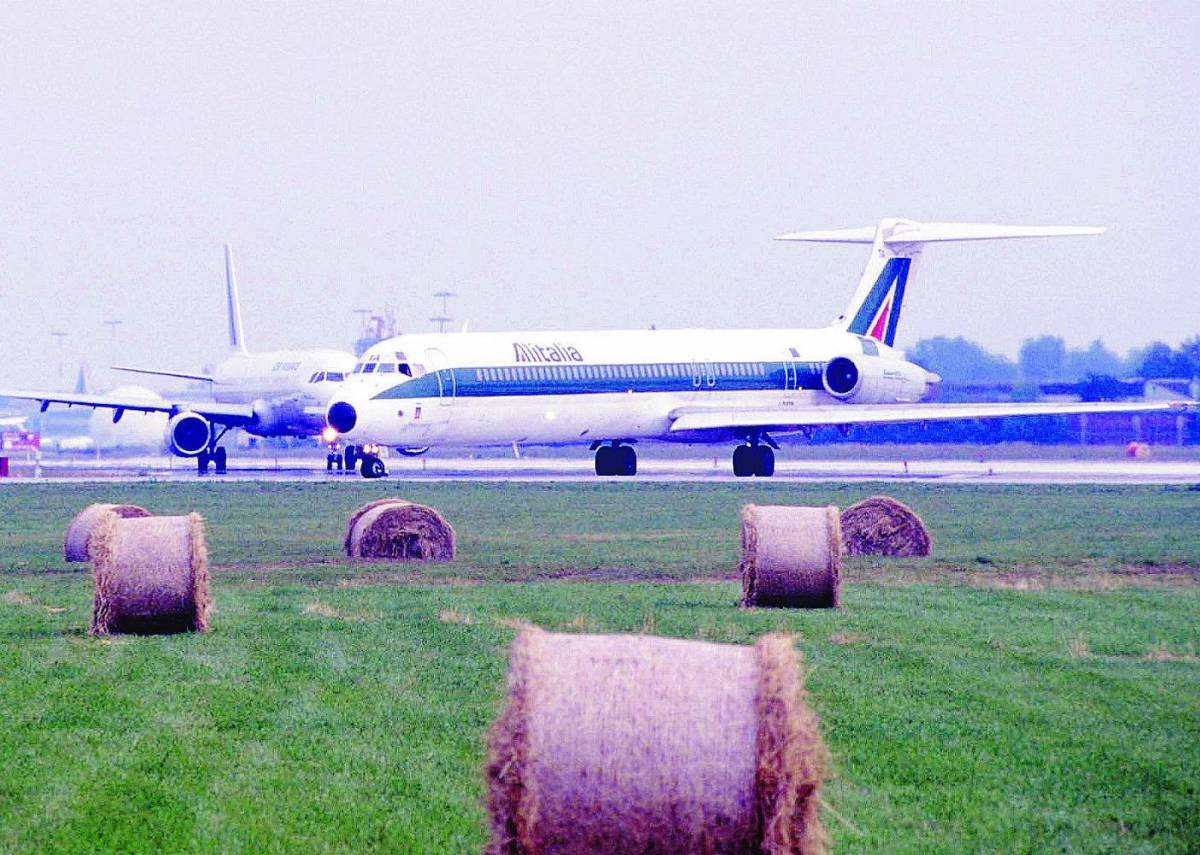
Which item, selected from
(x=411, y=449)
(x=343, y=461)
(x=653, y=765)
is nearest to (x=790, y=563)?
(x=653, y=765)

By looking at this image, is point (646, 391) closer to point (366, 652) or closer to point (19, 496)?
point (19, 496)

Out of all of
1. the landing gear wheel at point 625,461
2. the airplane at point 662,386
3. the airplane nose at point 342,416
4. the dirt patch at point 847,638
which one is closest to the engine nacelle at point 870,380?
the airplane at point 662,386

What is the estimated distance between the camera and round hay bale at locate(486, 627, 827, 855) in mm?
7332

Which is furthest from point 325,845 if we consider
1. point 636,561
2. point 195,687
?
point 636,561

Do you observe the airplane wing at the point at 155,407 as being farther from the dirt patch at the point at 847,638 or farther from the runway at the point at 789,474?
the dirt patch at the point at 847,638

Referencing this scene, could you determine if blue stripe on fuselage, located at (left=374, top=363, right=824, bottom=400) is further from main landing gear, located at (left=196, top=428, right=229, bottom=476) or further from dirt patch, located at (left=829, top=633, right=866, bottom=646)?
dirt patch, located at (left=829, top=633, right=866, bottom=646)

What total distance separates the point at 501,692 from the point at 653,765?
6180 mm

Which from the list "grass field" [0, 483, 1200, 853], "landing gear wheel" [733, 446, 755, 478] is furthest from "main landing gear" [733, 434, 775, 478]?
"grass field" [0, 483, 1200, 853]

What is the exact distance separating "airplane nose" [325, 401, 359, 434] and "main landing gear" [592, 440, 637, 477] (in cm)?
904

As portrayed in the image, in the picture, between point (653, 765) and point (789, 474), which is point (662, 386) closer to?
point (789, 474)

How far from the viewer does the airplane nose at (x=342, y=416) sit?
45.4 m

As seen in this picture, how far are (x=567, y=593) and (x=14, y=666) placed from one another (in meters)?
6.65

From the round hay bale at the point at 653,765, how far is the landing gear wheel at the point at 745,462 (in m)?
43.2

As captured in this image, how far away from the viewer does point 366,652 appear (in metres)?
15.8
